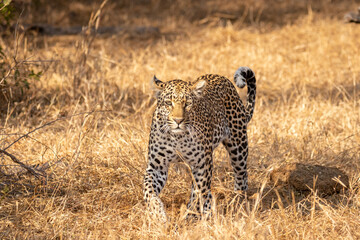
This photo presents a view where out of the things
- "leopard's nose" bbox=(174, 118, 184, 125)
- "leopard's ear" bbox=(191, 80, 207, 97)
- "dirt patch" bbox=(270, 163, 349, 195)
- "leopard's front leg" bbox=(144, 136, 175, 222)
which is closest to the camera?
"leopard's nose" bbox=(174, 118, 184, 125)

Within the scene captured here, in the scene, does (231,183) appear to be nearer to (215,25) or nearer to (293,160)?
(293,160)

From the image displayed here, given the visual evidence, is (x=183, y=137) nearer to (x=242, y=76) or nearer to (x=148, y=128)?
(x=242, y=76)

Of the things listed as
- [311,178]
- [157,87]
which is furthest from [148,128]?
[311,178]

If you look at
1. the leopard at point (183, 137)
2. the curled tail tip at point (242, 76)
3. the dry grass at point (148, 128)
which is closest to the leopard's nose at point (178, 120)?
the leopard at point (183, 137)

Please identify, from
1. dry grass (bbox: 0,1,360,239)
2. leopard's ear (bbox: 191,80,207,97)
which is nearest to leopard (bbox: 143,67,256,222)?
leopard's ear (bbox: 191,80,207,97)

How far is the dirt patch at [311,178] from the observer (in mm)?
6035

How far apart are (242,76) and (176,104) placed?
1369mm

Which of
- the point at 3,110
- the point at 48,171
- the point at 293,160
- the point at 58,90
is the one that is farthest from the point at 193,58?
the point at 48,171

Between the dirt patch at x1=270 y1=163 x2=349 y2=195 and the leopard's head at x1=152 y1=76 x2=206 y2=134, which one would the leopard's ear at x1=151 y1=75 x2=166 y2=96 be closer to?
the leopard's head at x1=152 y1=76 x2=206 y2=134

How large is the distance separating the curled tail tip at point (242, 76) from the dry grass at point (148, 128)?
0.98m

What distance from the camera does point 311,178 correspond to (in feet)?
19.9

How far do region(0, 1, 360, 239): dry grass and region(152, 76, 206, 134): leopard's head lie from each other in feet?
2.46

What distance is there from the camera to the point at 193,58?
1153cm

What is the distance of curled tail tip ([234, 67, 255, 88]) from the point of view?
19.9 feet
